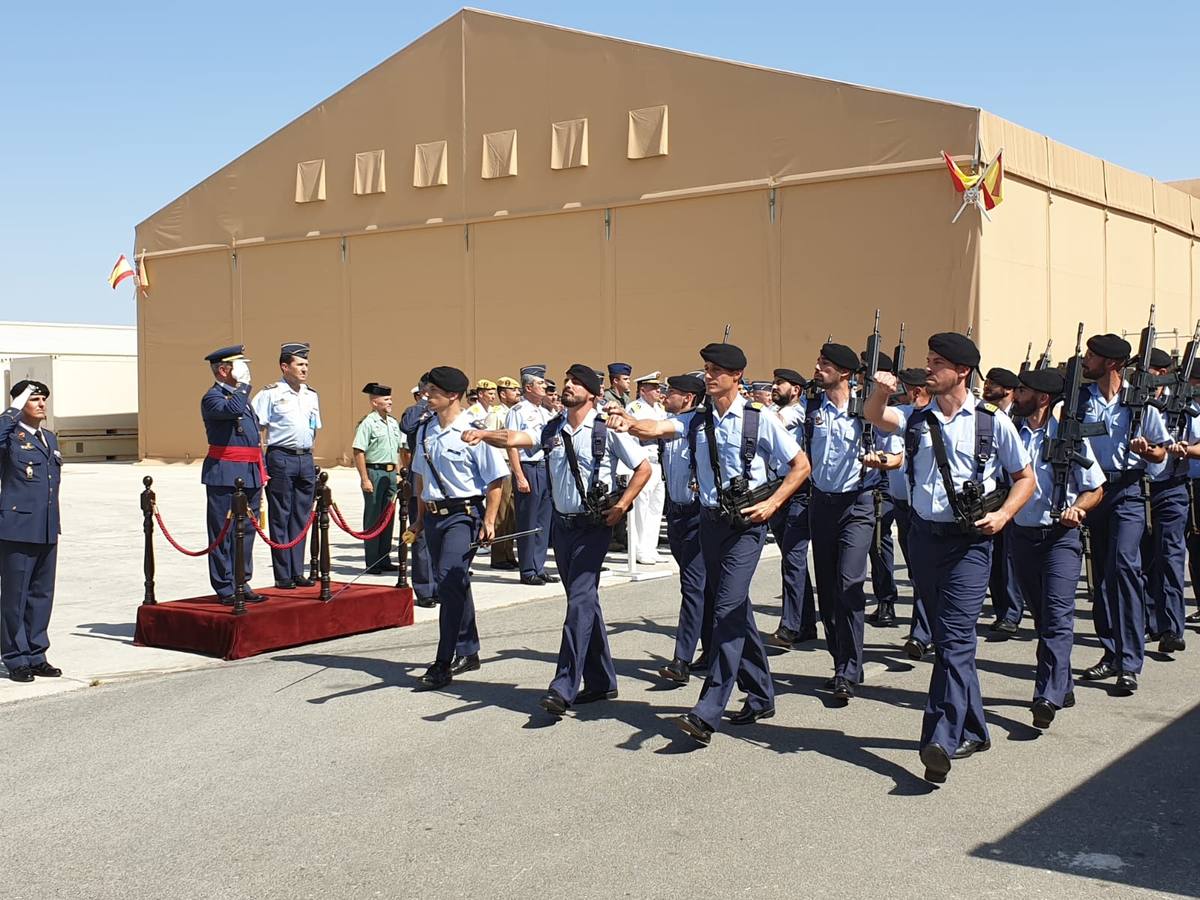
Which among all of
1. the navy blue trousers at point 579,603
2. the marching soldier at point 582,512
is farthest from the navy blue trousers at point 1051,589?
the navy blue trousers at point 579,603

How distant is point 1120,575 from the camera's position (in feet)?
26.9

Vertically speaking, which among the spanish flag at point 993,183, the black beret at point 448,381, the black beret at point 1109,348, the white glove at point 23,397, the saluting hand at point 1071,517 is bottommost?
the saluting hand at point 1071,517

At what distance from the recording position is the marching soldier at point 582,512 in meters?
7.33

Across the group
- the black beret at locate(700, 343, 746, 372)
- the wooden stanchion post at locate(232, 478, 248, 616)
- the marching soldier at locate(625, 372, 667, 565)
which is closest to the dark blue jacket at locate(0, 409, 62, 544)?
the wooden stanchion post at locate(232, 478, 248, 616)

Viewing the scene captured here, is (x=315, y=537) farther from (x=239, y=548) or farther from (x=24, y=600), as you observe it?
(x=24, y=600)

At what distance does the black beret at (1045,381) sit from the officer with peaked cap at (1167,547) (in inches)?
61.7

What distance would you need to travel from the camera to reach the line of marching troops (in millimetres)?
6359

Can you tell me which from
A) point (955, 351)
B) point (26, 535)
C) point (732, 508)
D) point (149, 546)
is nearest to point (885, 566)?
point (732, 508)

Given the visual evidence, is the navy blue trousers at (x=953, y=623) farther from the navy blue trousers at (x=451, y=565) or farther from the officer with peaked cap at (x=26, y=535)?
the officer with peaked cap at (x=26, y=535)

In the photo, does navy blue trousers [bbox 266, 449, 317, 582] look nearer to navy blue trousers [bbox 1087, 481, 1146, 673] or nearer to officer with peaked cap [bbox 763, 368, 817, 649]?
officer with peaked cap [bbox 763, 368, 817, 649]

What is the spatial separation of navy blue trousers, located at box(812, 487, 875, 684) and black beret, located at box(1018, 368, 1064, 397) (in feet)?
3.97

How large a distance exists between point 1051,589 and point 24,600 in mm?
6449

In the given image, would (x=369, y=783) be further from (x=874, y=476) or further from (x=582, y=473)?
(x=874, y=476)

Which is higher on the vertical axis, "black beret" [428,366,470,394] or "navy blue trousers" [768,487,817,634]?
"black beret" [428,366,470,394]
